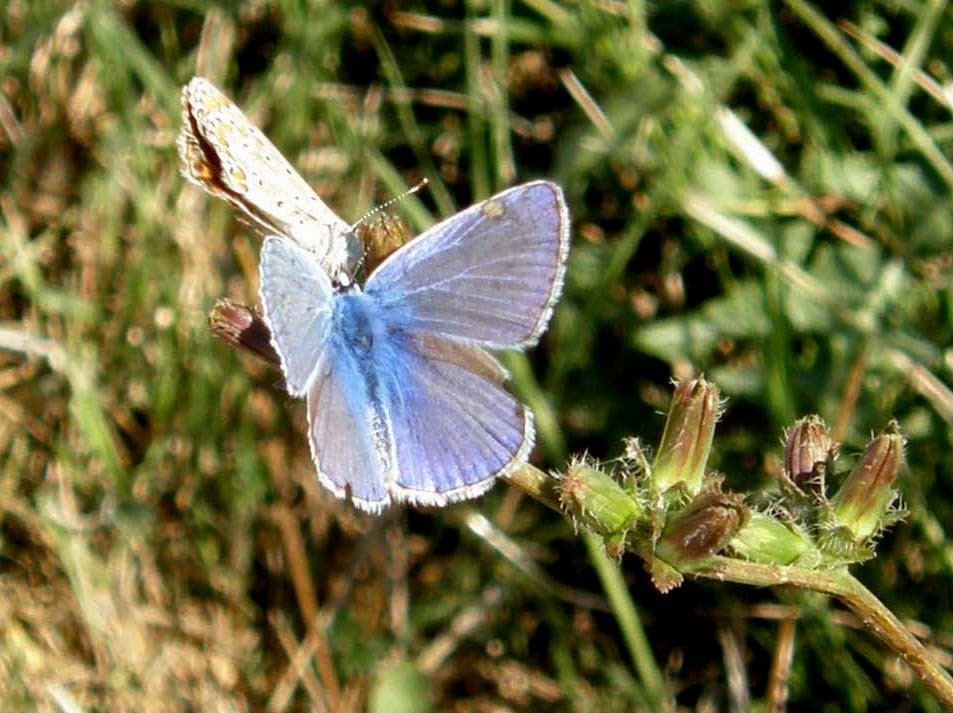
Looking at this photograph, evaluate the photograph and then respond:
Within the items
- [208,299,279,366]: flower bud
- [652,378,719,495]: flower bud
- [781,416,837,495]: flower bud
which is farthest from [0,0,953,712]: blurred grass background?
[208,299,279,366]: flower bud

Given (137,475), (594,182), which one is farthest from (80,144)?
(594,182)

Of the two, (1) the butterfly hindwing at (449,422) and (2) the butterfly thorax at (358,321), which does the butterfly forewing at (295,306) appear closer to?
(2) the butterfly thorax at (358,321)

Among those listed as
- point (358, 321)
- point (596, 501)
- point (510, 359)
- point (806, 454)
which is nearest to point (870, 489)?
point (806, 454)

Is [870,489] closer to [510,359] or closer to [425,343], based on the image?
[425,343]

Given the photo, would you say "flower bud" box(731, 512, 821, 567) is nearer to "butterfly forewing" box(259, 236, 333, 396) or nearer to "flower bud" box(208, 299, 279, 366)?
"butterfly forewing" box(259, 236, 333, 396)

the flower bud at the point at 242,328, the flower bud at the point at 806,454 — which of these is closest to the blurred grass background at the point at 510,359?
the flower bud at the point at 806,454

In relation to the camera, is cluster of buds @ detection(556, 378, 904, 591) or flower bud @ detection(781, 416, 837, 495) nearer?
cluster of buds @ detection(556, 378, 904, 591)
